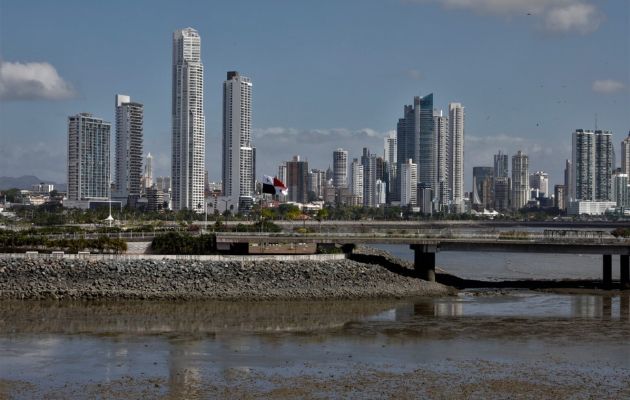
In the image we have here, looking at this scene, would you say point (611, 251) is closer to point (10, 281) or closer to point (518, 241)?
point (518, 241)

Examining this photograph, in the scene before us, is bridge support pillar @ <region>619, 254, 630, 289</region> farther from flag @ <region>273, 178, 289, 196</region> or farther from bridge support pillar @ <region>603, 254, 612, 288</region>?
flag @ <region>273, 178, 289, 196</region>

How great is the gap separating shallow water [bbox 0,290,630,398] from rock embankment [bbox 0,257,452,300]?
5.86 feet

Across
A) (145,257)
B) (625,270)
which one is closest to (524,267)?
(625,270)

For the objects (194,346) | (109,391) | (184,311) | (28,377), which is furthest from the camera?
(184,311)

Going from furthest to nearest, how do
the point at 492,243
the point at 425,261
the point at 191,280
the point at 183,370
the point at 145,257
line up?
the point at 492,243
the point at 425,261
the point at 145,257
the point at 191,280
the point at 183,370

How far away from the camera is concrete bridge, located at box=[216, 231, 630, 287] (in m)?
63.8

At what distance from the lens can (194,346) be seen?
126ft

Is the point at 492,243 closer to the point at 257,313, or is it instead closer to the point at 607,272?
the point at 607,272

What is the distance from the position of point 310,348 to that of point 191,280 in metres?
18.1

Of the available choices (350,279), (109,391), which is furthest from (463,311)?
(109,391)

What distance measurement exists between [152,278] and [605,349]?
27.0 metres

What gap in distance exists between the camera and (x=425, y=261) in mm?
64250

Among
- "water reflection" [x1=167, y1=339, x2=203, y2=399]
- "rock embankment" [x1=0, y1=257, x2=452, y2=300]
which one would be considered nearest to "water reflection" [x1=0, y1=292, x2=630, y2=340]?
"rock embankment" [x1=0, y1=257, x2=452, y2=300]

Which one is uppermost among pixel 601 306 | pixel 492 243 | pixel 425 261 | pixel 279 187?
pixel 279 187
